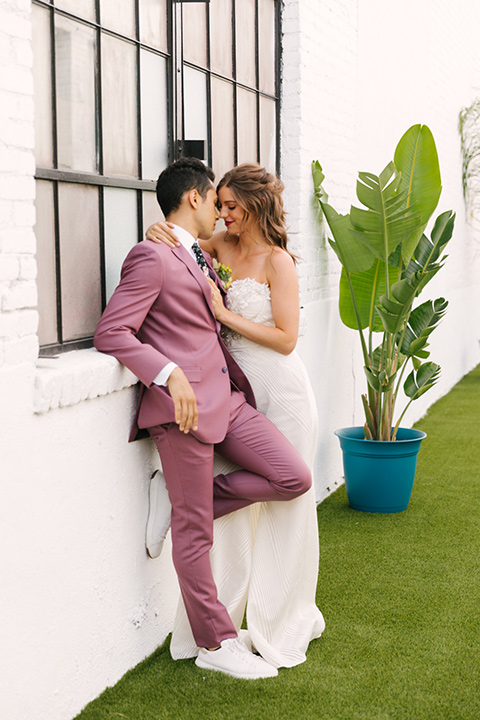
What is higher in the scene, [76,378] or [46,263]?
[46,263]

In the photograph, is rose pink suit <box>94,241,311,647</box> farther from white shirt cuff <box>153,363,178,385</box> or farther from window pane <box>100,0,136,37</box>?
window pane <box>100,0,136,37</box>

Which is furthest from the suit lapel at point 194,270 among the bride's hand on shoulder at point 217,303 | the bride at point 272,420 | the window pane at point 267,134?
the window pane at point 267,134

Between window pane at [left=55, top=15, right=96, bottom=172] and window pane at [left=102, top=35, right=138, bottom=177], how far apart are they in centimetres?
9

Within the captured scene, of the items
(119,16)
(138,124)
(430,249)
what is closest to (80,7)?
(119,16)

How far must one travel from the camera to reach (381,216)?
4547mm

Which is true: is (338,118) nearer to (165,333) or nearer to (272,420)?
(272,420)

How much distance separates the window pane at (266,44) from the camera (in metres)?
4.61

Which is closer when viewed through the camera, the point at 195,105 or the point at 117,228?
the point at 117,228

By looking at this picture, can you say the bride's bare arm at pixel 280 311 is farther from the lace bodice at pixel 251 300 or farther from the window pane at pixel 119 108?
the window pane at pixel 119 108

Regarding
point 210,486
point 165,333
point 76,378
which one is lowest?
point 210,486

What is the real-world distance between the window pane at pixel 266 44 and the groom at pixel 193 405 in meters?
1.76

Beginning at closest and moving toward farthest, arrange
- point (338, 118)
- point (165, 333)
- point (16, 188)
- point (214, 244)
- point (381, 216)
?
point (16, 188) → point (165, 333) → point (214, 244) → point (381, 216) → point (338, 118)

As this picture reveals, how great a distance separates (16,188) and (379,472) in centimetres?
323

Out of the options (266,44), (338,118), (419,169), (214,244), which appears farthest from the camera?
(338,118)
